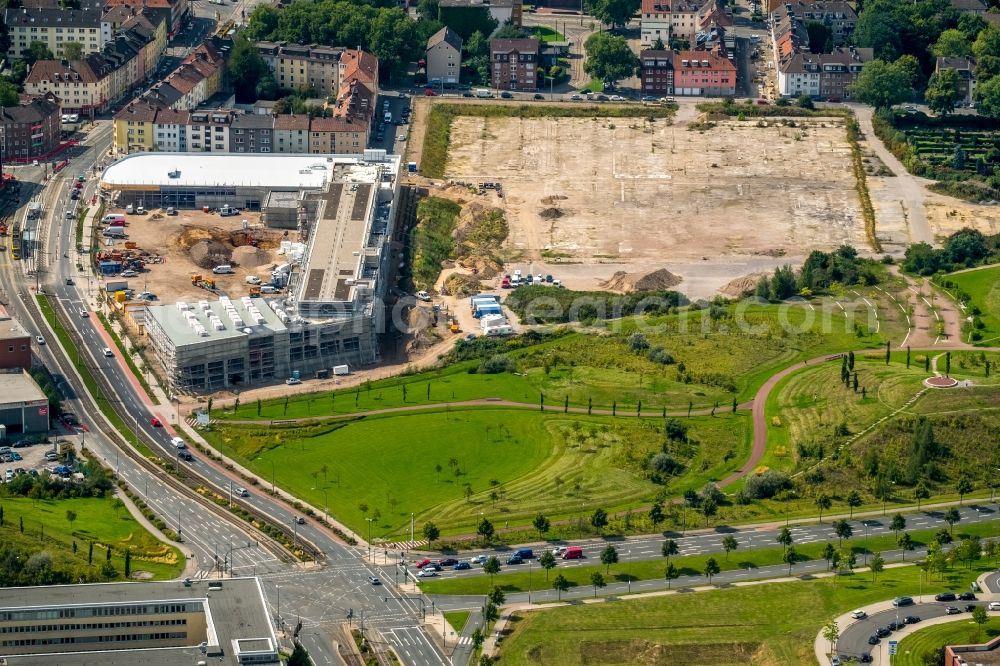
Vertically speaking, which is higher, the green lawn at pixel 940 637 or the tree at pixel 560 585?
the green lawn at pixel 940 637

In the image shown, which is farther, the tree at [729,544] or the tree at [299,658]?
the tree at [729,544]

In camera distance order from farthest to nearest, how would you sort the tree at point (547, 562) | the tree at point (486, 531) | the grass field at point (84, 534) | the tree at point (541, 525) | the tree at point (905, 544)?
the tree at point (541, 525) < the tree at point (486, 531) < the tree at point (905, 544) < the tree at point (547, 562) < the grass field at point (84, 534)

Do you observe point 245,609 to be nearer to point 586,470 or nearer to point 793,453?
point 586,470

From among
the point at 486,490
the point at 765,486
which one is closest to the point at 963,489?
the point at 765,486

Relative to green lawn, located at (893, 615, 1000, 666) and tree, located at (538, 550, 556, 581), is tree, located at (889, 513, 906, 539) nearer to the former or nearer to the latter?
green lawn, located at (893, 615, 1000, 666)

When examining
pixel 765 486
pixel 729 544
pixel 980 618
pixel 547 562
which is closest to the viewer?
pixel 980 618

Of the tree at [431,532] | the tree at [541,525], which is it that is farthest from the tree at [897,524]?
the tree at [431,532]

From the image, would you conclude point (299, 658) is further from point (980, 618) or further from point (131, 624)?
point (980, 618)

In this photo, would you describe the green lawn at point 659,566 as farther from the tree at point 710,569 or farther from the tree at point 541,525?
the tree at point 541,525
